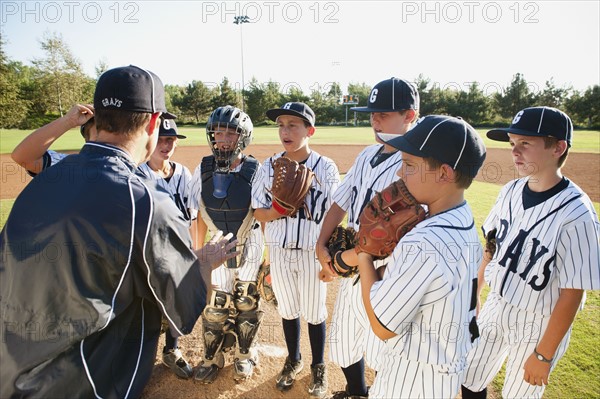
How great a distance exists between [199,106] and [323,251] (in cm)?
4642

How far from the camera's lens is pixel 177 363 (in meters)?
3.56

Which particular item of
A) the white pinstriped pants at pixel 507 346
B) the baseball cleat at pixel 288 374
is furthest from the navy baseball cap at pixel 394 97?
the baseball cleat at pixel 288 374

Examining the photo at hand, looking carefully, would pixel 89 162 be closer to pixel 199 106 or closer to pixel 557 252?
pixel 557 252

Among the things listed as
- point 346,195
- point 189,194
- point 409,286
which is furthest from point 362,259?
point 189,194

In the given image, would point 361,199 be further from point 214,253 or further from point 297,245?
point 214,253

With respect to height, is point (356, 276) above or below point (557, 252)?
below

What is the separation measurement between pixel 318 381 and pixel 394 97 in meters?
2.65

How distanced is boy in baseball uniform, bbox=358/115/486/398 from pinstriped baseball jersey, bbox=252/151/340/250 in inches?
59.1

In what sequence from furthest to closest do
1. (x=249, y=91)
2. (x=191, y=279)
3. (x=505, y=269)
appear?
1. (x=249, y=91)
2. (x=505, y=269)
3. (x=191, y=279)

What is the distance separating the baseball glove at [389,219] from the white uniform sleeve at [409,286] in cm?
21

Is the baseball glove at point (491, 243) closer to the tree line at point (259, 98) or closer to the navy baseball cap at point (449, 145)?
the navy baseball cap at point (449, 145)

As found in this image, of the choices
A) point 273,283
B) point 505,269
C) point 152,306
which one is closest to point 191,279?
point 152,306

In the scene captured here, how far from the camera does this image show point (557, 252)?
2.31m

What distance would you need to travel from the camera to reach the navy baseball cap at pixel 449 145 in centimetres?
176
